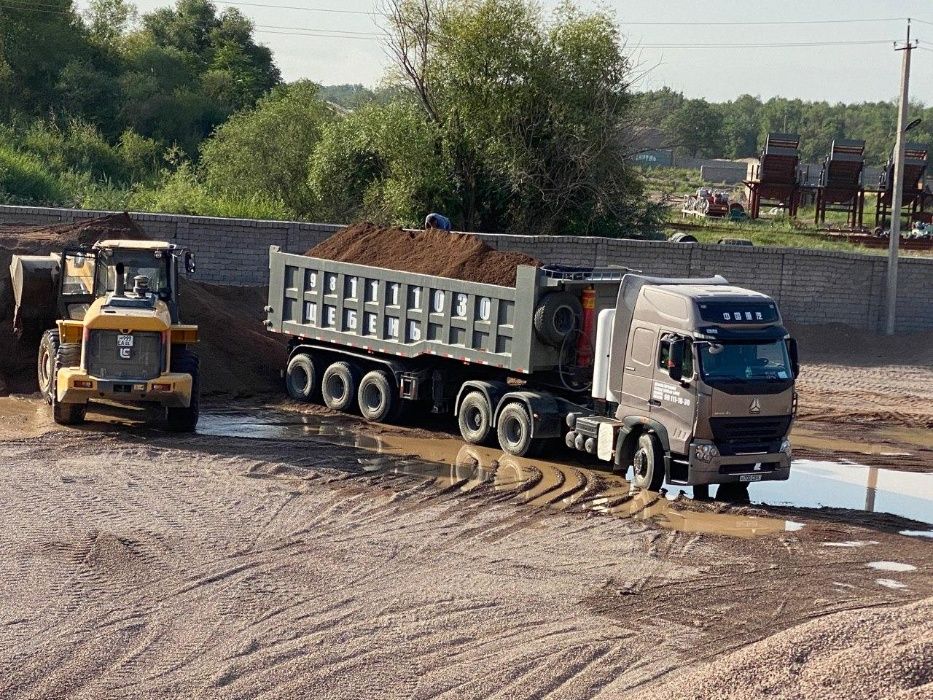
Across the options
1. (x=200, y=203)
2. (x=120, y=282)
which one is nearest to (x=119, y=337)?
(x=120, y=282)

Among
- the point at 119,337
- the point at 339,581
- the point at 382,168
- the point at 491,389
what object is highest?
the point at 382,168

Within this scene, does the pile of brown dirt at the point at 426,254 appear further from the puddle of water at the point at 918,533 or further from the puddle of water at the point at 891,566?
the puddle of water at the point at 891,566

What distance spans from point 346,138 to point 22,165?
31.3ft

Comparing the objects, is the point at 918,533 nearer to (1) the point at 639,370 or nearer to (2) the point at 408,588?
(1) the point at 639,370

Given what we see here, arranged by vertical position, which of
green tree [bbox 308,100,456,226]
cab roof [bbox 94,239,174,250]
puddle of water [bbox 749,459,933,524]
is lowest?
puddle of water [bbox 749,459,933,524]

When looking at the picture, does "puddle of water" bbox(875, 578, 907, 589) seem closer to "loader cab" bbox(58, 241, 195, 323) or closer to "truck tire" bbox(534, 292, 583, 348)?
"truck tire" bbox(534, 292, 583, 348)

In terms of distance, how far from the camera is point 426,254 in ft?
61.1

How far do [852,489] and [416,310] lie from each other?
21.1 ft

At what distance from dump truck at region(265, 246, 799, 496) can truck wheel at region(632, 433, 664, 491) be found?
0.06ft

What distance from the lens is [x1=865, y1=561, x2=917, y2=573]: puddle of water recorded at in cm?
1210

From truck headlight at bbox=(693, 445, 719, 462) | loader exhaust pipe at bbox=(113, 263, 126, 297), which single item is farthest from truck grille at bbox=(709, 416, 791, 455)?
loader exhaust pipe at bbox=(113, 263, 126, 297)

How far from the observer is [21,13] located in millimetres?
47500

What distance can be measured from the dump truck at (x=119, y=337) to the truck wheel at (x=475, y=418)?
377 centimetres

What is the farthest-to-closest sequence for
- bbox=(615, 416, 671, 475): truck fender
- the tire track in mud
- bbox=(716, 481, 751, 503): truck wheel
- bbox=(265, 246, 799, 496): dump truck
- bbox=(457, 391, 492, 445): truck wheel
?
bbox=(457, 391, 492, 445): truck wheel
bbox=(716, 481, 751, 503): truck wheel
bbox=(615, 416, 671, 475): truck fender
bbox=(265, 246, 799, 496): dump truck
the tire track in mud
